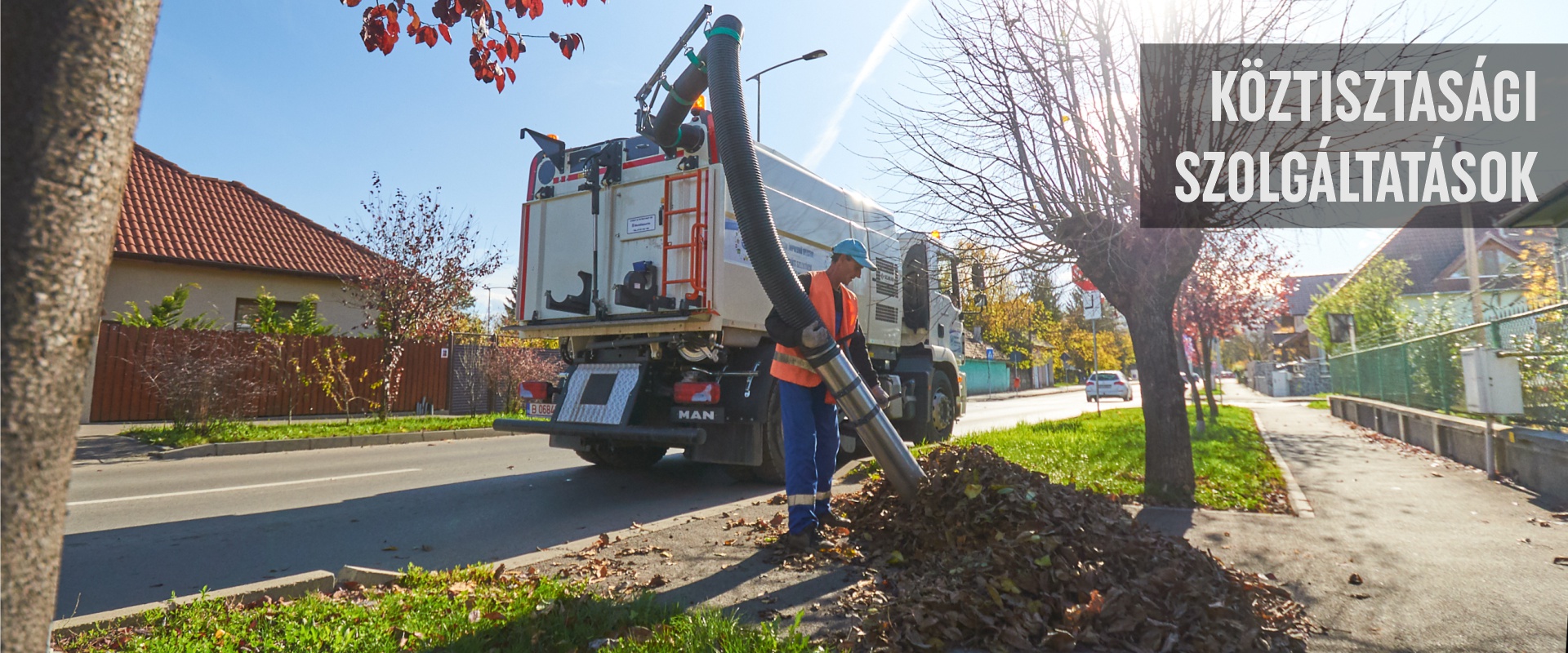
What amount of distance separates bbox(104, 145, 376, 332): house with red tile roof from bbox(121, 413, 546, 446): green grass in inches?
222

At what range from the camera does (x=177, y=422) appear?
10.9 meters

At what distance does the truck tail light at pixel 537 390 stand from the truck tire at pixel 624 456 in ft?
2.59

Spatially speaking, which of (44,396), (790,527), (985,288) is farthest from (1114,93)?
(44,396)

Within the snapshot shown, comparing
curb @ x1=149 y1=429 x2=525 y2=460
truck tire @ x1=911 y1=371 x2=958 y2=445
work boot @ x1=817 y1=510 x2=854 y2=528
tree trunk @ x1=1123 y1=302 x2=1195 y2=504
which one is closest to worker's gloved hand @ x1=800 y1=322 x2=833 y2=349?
work boot @ x1=817 y1=510 x2=854 y2=528

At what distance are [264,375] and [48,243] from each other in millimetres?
16765

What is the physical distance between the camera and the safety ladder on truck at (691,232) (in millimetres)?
6750

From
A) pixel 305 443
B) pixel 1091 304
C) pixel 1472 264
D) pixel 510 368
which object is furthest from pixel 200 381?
pixel 1472 264

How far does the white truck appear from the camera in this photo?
673 centimetres

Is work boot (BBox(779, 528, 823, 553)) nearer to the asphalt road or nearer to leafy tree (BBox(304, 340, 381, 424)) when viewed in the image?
the asphalt road

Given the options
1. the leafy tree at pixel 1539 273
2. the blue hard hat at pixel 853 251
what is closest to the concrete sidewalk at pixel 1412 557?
the blue hard hat at pixel 853 251

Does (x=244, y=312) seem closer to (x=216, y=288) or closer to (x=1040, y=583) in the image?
(x=216, y=288)

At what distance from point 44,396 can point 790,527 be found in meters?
3.77

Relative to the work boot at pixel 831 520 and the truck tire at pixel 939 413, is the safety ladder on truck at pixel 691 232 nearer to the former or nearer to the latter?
the work boot at pixel 831 520

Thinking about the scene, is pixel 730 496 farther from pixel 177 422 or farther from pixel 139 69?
pixel 177 422
